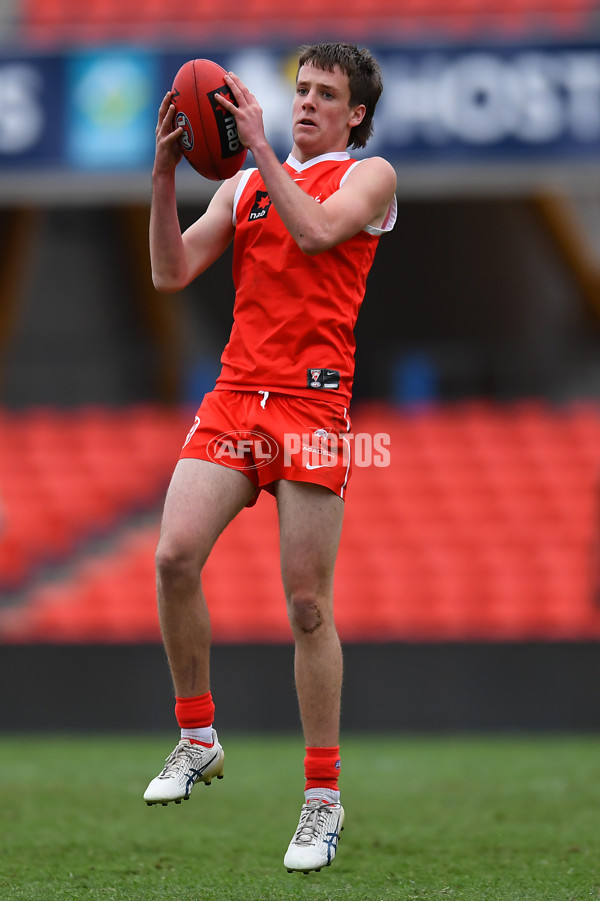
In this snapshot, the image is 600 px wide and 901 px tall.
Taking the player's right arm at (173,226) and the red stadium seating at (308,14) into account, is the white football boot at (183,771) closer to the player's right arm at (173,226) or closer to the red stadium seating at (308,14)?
the player's right arm at (173,226)

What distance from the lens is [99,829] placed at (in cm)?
483

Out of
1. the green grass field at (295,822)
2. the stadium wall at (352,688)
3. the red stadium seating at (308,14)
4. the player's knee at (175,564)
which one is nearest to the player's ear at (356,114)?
the player's knee at (175,564)

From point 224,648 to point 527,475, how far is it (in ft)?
13.3

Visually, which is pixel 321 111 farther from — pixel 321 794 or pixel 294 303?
pixel 321 794

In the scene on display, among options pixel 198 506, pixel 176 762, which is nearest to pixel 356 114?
pixel 198 506

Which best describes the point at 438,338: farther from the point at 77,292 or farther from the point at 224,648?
the point at 224,648

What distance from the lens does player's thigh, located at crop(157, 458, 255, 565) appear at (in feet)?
11.8

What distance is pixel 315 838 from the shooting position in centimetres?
357

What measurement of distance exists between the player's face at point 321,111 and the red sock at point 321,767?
72.3 inches

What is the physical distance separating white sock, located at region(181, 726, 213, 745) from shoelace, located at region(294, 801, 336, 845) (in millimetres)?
362

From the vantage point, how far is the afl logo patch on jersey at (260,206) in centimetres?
374

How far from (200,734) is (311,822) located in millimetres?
430

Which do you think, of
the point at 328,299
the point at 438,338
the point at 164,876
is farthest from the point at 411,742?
the point at 438,338

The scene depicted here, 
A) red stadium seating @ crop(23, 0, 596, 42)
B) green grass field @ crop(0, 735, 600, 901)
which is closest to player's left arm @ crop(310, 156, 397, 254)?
green grass field @ crop(0, 735, 600, 901)
